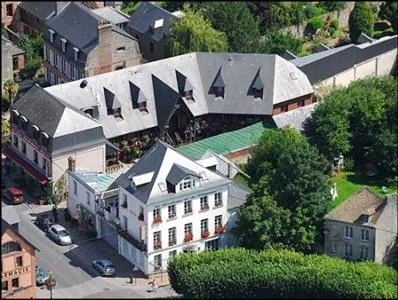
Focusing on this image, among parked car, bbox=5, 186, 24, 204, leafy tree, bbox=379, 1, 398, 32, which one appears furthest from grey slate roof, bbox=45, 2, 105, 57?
leafy tree, bbox=379, 1, 398, 32

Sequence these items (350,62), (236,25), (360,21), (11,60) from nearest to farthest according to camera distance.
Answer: (350,62) → (11,60) → (236,25) → (360,21)

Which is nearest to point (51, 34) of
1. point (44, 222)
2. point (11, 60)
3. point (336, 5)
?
point (11, 60)

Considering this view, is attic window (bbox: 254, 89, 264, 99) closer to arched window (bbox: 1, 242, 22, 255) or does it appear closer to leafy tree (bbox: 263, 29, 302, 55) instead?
leafy tree (bbox: 263, 29, 302, 55)

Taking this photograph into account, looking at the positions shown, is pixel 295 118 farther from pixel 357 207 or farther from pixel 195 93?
pixel 357 207

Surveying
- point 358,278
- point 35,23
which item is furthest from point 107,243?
point 35,23

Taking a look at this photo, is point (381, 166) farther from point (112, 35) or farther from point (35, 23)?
point (35, 23)

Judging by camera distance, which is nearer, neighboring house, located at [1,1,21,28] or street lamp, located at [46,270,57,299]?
street lamp, located at [46,270,57,299]
